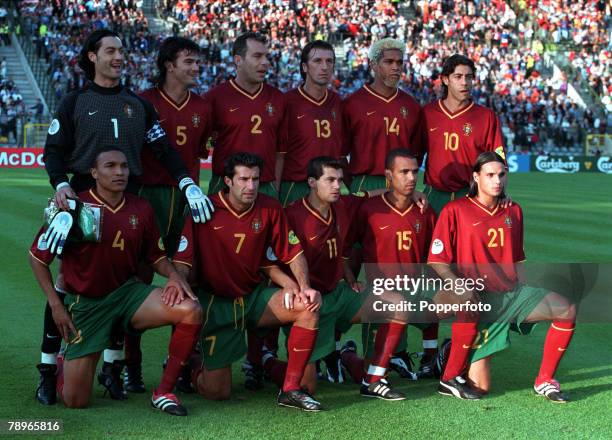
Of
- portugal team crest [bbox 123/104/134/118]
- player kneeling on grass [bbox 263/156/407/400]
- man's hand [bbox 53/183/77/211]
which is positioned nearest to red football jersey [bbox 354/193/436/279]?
player kneeling on grass [bbox 263/156/407/400]

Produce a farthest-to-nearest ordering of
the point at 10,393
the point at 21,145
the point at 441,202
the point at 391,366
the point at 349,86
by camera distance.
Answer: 1. the point at 349,86
2. the point at 21,145
3. the point at 441,202
4. the point at 391,366
5. the point at 10,393

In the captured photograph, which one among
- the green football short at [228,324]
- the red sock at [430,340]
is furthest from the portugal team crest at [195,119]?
the red sock at [430,340]

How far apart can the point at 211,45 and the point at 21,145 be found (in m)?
8.04

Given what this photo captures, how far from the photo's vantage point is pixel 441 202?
7270 mm

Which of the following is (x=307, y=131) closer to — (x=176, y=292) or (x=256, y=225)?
(x=256, y=225)

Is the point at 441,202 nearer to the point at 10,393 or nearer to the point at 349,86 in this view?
the point at 10,393

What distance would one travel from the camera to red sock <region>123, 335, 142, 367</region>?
6086 millimetres

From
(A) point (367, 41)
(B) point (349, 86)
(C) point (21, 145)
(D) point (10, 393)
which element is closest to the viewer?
(D) point (10, 393)

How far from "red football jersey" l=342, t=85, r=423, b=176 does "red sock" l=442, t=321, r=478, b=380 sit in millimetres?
1742

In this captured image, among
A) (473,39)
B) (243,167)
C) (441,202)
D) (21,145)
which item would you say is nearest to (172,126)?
(243,167)

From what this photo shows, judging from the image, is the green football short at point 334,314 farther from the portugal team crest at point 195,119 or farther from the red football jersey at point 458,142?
the portugal team crest at point 195,119

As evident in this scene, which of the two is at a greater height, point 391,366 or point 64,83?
point 64,83

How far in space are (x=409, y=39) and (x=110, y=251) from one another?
32.5 metres

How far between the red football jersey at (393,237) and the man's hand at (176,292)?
1.41m
